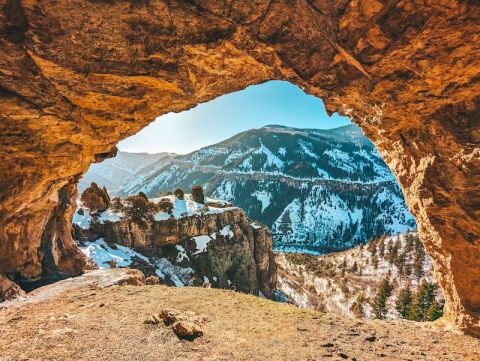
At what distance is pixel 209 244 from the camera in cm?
6050

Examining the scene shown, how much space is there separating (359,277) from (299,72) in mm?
109669

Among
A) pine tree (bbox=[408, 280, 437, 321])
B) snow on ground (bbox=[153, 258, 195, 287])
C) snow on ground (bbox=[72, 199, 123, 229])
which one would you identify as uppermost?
snow on ground (bbox=[72, 199, 123, 229])

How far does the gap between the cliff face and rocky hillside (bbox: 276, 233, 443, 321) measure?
67.1 ft

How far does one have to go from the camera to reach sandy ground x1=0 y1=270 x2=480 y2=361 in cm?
1088

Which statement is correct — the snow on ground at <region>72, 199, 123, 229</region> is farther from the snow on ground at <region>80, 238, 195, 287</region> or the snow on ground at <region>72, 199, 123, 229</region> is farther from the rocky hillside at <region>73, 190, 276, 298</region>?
the snow on ground at <region>80, 238, 195, 287</region>

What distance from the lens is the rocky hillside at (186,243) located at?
48.2m

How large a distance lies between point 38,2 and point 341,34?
10385 millimetres

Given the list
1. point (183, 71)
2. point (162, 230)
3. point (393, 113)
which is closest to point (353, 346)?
point (393, 113)

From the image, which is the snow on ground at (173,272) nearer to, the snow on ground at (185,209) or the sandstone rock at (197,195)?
the snow on ground at (185,209)

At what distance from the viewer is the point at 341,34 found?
10773 millimetres

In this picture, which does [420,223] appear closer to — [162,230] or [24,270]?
[24,270]

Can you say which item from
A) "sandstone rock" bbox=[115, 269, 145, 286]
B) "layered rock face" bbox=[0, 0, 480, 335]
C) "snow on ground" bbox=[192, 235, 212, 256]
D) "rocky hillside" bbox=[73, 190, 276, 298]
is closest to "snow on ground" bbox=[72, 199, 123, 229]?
"rocky hillside" bbox=[73, 190, 276, 298]

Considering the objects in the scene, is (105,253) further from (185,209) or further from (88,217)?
(185,209)

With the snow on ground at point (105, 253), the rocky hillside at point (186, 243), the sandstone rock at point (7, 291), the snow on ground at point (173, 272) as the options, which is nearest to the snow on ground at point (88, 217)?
the rocky hillside at point (186, 243)
